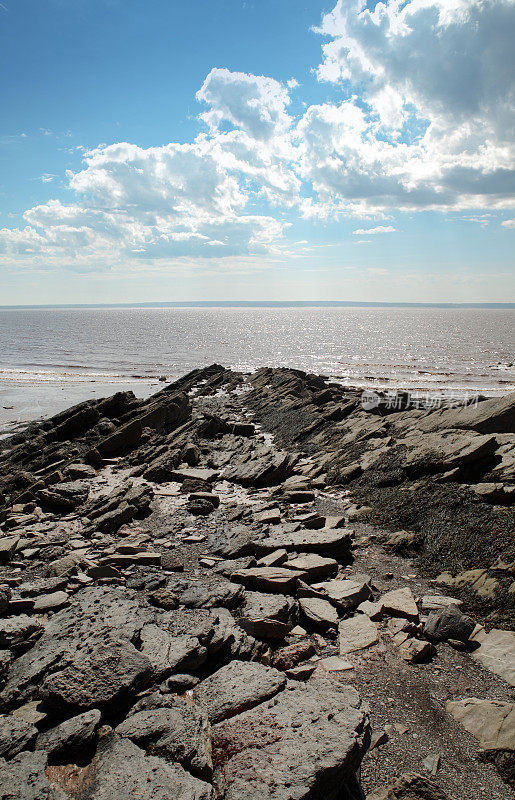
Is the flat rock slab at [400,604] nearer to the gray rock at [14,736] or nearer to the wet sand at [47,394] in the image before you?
the gray rock at [14,736]

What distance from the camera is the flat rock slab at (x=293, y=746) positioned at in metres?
4.14

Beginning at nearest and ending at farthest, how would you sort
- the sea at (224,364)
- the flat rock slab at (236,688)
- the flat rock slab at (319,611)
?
the flat rock slab at (236,688), the flat rock slab at (319,611), the sea at (224,364)

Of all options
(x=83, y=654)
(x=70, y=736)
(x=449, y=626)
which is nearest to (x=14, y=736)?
(x=70, y=736)

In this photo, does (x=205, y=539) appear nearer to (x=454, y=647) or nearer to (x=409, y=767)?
(x=454, y=647)

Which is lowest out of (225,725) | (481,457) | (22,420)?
(22,420)


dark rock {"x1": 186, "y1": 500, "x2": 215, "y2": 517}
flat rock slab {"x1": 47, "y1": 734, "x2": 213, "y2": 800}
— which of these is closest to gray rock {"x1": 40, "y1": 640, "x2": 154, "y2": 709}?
flat rock slab {"x1": 47, "y1": 734, "x2": 213, "y2": 800}

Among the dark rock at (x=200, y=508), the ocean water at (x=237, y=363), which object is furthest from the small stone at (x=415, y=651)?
the ocean water at (x=237, y=363)

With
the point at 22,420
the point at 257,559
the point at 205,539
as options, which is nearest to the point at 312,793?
the point at 257,559

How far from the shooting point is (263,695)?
538 cm

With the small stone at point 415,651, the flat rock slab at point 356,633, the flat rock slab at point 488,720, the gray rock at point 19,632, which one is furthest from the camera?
the flat rock slab at point 356,633

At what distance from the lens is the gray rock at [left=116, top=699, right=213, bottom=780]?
14.6 ft

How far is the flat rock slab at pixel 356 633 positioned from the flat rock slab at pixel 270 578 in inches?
47.0

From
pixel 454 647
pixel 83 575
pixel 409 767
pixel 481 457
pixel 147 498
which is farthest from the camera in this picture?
pixel 147 498

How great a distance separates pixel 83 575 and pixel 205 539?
3.23 metres
